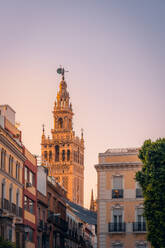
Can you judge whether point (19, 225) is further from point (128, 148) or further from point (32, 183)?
point (128, 148)

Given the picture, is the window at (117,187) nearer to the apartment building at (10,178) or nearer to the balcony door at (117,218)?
the balcony door at (117,218)

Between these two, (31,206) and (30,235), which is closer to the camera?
(30,235)

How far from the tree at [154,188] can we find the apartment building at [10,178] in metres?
11.0

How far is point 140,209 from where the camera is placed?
7669 centimetres

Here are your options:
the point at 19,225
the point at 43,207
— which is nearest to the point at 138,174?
the point at 19,225

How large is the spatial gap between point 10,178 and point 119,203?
19218 millimetres

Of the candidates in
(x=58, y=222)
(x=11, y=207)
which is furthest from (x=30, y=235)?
(x=58, y=222)

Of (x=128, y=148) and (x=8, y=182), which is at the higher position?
(x=128, y=148)

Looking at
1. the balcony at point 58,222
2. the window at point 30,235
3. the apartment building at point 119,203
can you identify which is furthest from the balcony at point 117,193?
the window at point 30,235

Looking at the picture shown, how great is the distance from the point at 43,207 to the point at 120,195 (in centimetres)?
844

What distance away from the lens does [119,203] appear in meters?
77.2

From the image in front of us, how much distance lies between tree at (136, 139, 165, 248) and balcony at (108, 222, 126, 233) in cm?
1308

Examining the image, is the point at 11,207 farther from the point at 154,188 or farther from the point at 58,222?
the point at 58,222

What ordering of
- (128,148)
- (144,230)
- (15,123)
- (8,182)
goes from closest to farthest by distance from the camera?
1. (8,182)
2. (15,123)
3. (144,230)
4. (128,148)
